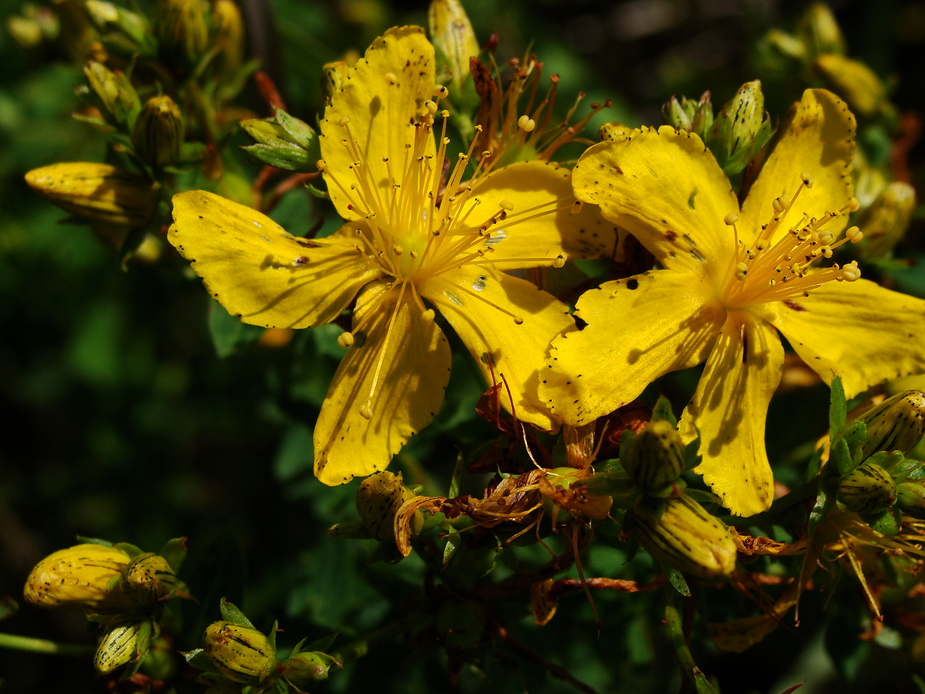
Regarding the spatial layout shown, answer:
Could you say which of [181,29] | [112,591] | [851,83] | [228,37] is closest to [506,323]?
[112,591]

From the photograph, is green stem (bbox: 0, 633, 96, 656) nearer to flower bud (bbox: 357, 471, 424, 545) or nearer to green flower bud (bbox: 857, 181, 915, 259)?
flower bud (bbox: 357, 471, 424, 545)

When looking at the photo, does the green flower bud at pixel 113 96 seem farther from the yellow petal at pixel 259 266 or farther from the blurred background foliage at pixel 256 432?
the yellow petal at pixel 259 266

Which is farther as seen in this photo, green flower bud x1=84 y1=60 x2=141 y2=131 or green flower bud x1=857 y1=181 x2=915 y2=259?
green flower bud x1=857 y1=181 x2=915 y2=259

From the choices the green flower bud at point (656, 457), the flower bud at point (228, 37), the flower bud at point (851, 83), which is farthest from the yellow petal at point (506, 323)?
the flower bud at point (851, 83)

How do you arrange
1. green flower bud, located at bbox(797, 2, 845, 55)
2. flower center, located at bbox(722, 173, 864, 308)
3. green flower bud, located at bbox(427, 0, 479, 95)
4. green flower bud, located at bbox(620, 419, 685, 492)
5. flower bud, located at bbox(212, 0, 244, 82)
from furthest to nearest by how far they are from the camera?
green flower bud, located at bbox(797, 2, 845, 55) < flower bud, located at bbox(212, 0, 244, 82) < green flower bud, located at bbox(427, 0, 479, 95) < flower center, located at bbox(722, 173, 864, 308) < green flower bud, located at bbox(620, 419, 685, 492)

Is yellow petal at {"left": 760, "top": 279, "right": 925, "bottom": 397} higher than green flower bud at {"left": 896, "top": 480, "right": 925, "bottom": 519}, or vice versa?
yellow petal at {"left": 760, "top": 279, "right": 925, "bottom": 397}

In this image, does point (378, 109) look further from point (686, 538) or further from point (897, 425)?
point (897, 425)

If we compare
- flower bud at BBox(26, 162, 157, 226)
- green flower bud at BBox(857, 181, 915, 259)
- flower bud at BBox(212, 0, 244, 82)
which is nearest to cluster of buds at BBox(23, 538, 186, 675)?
flower bud at BBox(26, 162, 157, 226)
